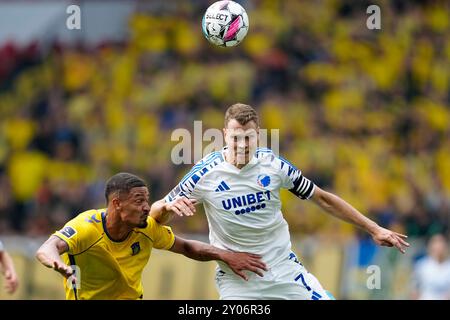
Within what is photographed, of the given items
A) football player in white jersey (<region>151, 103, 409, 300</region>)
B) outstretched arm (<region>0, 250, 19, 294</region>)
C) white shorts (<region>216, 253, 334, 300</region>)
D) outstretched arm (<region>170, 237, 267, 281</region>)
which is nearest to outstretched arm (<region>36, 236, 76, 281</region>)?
outstretched arm (<region>0, 250, 19, 294</region>)

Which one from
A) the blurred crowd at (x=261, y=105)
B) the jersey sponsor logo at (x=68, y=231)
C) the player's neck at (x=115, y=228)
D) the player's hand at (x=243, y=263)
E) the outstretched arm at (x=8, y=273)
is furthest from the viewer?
the blurred crowd at (x=261, y=105)

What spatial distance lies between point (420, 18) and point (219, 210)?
40.6 feet

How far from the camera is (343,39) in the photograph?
1909cm

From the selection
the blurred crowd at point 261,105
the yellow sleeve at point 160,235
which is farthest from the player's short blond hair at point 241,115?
the blurred crowd at point 261,105

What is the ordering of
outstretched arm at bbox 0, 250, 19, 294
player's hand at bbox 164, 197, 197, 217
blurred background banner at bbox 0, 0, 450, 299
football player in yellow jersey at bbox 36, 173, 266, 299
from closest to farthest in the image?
1. outstretched arm at bbox 0, 250, 19, 294
2. player's hand at bbox 164, 197, 197, 217
3. football player in yellow jersey at bbox 36, 173, 266, 299
4. blurred background banner at bbox 0, 0, 450, 299

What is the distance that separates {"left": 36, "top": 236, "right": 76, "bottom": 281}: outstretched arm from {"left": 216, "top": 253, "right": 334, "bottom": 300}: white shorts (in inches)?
58.2

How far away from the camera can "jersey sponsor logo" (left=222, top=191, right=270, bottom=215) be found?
8.32 m

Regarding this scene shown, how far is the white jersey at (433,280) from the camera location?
1491 cm

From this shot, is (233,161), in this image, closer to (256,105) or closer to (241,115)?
(241,115)

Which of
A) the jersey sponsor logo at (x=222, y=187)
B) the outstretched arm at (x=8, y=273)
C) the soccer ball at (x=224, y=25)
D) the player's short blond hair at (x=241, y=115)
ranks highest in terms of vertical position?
the soccer ball at (x=224, y=25)

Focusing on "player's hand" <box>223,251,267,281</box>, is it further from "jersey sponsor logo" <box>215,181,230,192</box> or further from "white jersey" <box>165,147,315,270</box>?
"jersey sponsor logo" <box>215,181,230,192</box>

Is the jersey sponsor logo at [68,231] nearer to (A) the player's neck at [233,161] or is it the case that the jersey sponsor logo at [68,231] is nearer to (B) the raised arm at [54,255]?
(B) the raised arm at [54,255]

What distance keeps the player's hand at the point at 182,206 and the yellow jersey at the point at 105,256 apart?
54 cm
